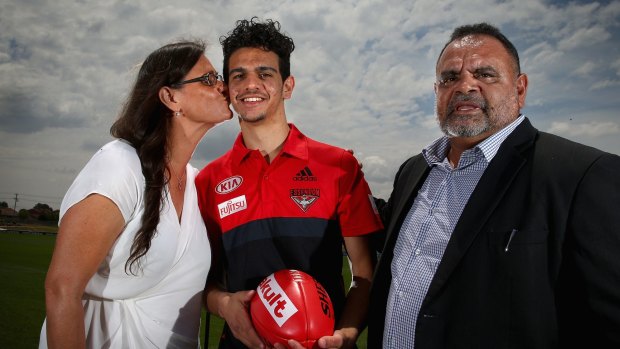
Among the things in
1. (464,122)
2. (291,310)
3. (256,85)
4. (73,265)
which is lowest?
(291,310)

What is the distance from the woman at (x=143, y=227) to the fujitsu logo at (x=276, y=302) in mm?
751

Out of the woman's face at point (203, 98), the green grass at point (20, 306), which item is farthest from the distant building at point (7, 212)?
the woman's face at point (203, 98)

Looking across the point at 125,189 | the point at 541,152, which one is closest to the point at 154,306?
the point at 125,189

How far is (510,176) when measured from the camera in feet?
7.70

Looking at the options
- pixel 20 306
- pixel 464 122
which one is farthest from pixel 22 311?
pixel 464 122

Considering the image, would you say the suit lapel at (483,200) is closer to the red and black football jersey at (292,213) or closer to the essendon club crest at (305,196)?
the red and black football jersey at (292,213)

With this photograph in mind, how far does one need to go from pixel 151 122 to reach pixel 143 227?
2.99 feet

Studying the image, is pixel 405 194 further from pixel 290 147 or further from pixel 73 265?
pixel 73 265

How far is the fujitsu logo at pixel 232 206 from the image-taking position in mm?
3184

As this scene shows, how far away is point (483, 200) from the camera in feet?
7.76

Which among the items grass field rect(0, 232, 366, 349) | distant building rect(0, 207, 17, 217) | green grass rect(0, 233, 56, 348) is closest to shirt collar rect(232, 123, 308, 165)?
grass field rect(0, 232, 366, 349)

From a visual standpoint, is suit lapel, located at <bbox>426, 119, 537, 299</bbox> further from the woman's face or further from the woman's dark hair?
the woman's face

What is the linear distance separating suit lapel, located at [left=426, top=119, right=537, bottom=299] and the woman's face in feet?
6.94

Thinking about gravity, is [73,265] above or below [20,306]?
above
